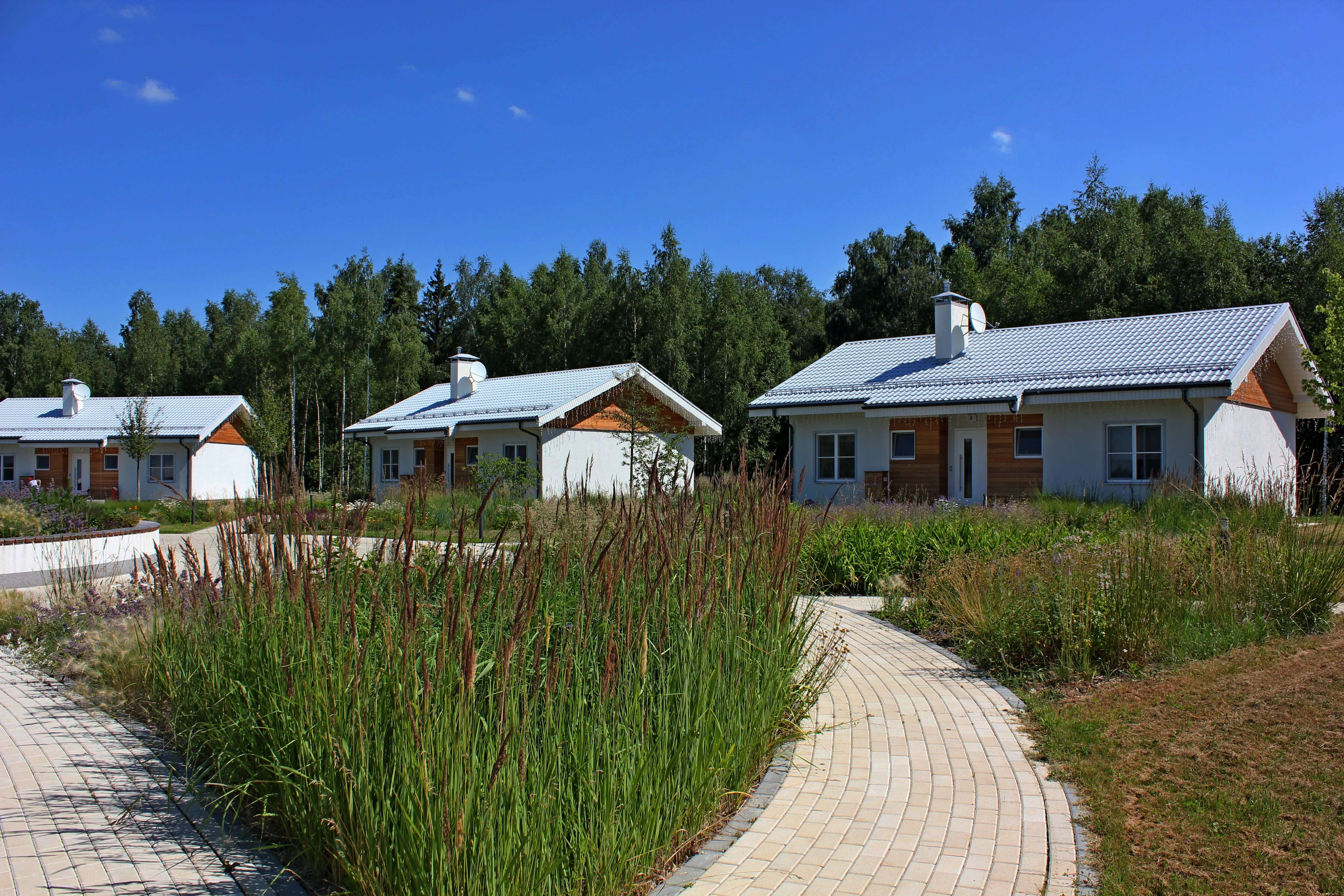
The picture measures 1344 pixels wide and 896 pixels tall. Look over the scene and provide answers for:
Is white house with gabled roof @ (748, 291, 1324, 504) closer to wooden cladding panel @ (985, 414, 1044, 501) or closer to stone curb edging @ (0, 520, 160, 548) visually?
wooden cladding panel @ (985, 414, 1044, 501)

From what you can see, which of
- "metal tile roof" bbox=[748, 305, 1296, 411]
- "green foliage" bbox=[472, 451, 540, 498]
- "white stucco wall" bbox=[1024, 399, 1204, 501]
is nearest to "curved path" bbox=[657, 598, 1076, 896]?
"green foliage" bbox=[472, 451, 540, 498]

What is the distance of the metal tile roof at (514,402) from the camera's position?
25.5 metres

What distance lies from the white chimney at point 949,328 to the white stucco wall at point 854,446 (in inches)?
123

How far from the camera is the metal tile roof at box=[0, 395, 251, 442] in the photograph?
3469cm

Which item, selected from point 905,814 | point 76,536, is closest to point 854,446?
point 76,536

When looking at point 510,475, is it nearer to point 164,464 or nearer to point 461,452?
point 461,452

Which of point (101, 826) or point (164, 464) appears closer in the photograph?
point (101, 826)

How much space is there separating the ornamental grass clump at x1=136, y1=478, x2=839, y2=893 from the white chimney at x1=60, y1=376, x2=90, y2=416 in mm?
39538

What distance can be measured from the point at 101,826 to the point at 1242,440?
21.3 meters

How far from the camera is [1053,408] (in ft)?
62.8

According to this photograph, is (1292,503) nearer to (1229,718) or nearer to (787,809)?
(1229,718)

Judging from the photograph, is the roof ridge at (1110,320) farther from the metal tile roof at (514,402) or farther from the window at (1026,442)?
the metal tile roof at (514,402)

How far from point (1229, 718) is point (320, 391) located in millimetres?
39705

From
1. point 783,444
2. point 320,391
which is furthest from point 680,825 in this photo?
point 320,391
